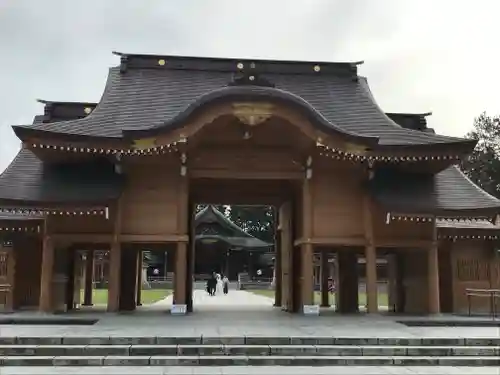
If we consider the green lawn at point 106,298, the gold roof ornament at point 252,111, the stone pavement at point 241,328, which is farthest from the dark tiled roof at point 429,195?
the green lawn at point 106,298

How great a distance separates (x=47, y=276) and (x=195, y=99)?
685cm

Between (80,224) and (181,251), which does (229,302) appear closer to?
(181,251)

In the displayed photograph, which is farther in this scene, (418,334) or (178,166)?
(178,166)

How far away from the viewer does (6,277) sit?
648 inches

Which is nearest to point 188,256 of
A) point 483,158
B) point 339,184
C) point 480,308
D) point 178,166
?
point 178,166

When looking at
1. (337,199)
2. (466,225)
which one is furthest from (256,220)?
(337,199)

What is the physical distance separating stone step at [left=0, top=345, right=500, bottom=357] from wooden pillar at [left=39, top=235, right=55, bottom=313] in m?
5.19

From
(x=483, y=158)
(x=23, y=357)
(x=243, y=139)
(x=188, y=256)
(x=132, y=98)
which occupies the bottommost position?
(x=23, y=357)

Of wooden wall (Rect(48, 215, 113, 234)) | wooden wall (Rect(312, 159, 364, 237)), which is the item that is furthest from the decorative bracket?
wooden wall (Rect(312, 159, 364, 237))

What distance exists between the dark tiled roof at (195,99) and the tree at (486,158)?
3174 centimetres

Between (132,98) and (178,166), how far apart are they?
425 centimetres

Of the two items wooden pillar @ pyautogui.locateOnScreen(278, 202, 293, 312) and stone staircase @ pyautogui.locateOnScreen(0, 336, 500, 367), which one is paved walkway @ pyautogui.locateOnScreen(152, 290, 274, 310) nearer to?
wooden pillar @ pyautogui.locateOnScreen(278, 202, 293, 312)

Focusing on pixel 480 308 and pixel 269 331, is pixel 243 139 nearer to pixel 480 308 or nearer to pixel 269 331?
pixel 269 331

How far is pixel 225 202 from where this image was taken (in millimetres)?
19984
